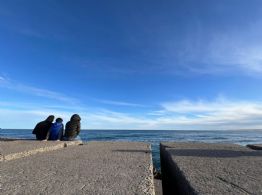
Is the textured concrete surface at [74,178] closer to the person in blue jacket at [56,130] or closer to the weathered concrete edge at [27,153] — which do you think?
the weathered concrete edge at [27,153]

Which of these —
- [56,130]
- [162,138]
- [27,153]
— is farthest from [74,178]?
[162,138]

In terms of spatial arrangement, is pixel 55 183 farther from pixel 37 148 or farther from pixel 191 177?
pixel 37 148

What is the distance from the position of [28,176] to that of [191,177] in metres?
2.03

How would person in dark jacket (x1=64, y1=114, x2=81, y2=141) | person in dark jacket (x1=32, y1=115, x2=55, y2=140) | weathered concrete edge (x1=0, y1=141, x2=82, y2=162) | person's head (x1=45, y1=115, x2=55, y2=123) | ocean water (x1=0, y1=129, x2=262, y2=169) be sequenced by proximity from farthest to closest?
1. ocean water (x1=0, y1=129, x2=262, y2=169)
2. person in dark jacket (x1=64, y1=114, x2=81, y2=141)
3. person's head (x1=45, y1=115, x2=55, y2=123)
4. person in dark jacket (x1=32, y1=115, x2=55, y2=140)
5. weathered concrete edge (x1=0, y1=141, x2=82, y2=162)

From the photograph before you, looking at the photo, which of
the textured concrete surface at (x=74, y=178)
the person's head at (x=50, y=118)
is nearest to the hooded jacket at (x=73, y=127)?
the person's head at (x=50, y=118)

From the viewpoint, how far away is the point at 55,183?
297 cm

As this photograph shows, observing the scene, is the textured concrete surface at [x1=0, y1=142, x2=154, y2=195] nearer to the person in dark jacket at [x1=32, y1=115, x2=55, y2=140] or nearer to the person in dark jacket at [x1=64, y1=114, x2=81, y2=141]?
the person in dark jacket at [x1=32, y1=115, x2=55, y2=140]

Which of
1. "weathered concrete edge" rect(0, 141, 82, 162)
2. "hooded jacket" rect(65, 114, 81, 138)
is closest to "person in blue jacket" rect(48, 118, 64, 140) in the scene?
"hooded jacket" rect(65, 114, 81, 138)

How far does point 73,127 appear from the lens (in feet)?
32.3

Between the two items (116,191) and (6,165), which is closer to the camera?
(116,191)

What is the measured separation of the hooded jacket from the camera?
987cm

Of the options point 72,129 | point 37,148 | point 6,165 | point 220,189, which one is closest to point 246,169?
point 220,189

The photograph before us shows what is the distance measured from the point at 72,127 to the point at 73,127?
37 millimetres

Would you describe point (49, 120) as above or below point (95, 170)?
above
